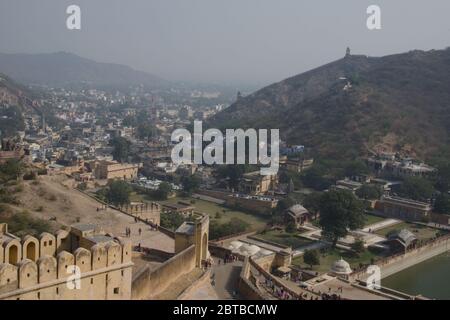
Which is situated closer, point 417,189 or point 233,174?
point 417,189

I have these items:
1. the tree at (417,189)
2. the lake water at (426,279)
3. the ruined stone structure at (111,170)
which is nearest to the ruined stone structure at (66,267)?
the lake water at (426,279)

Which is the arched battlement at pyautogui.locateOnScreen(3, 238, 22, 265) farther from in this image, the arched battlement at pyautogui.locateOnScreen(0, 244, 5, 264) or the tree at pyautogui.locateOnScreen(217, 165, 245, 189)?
the tree at pyautogui.locateOnScreen(217, 165, 245, 189)

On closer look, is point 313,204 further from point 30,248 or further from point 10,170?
point 30,248

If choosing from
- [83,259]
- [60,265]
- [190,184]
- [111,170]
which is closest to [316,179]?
[190,184]

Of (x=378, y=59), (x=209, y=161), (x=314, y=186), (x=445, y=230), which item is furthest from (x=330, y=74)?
(x=445, y=230)

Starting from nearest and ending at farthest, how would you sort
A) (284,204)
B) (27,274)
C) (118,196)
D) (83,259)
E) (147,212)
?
(27,274) → (83,259) → (147,212) → (284,204) → (118,196)

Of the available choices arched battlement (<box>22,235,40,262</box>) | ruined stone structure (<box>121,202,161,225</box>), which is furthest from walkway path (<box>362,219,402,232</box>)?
arched battlement (<box>22,235,40,262</box>)

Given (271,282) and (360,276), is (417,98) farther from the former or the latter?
(271,282)
